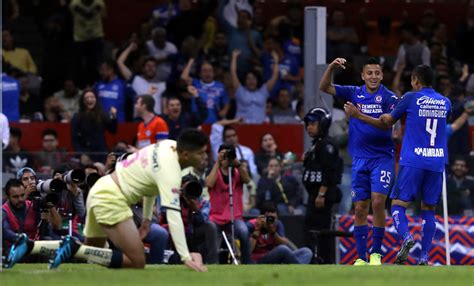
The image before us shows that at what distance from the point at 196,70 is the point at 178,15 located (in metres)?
1.48

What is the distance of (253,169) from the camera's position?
23.0 meters

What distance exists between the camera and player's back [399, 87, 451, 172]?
17688 millimetres

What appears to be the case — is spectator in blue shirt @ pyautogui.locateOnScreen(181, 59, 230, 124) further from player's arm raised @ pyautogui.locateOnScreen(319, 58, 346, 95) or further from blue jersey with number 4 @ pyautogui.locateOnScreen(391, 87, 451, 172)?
blue jersey with number 4 @ pyautogui.locateOnScreen(391, 87, 451, 172)

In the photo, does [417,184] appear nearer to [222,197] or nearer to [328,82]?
[328,82]

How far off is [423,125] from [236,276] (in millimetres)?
4564

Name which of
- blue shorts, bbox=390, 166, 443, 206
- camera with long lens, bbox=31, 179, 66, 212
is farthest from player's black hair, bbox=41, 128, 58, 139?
blue shorts, bbox=390, 166, 443, 206

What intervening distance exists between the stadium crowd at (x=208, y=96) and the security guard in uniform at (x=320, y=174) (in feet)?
1.74

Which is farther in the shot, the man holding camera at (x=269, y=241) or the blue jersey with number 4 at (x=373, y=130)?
the man holding camera at (x=269, y=241)

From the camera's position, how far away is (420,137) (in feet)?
58.2

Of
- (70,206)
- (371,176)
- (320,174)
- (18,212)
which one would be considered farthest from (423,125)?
(18,212)

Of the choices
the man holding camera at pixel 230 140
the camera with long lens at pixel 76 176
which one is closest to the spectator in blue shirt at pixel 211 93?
the man holding camera at pixel 230 140

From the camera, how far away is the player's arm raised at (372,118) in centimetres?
1761

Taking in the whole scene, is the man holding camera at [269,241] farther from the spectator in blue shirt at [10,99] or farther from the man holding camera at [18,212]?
the spectator in blue shirt at [10,99]

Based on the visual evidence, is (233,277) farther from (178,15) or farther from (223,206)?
(178,15)
